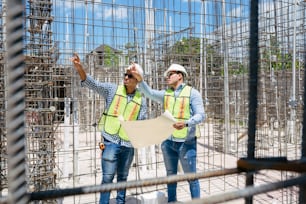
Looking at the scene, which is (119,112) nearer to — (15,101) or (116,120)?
(116,120)

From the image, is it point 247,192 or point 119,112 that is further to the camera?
point 119,112

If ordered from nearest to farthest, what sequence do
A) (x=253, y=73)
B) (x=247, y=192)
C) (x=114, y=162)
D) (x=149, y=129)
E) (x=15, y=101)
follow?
(x=15, y=101), (x=247, y=192), (x=253, y=73), (x=149, y=129), (x=114, y=162)

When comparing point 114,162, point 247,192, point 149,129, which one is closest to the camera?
point 247,192

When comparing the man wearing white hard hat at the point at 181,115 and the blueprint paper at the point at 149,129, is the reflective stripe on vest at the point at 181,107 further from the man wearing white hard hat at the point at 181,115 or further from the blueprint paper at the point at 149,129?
the blueprint paper at the point at 149,129

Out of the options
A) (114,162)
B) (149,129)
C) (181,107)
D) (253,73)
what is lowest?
(114,162)

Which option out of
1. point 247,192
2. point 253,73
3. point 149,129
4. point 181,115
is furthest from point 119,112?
point 247,192

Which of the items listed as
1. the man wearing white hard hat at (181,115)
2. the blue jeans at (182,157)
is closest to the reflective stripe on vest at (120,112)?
the man wearing white hard hat at (181,115)

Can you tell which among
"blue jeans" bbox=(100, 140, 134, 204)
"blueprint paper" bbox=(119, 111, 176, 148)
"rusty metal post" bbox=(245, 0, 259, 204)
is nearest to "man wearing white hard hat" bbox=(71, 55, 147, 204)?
"blue jeans" bbox=(100, 140, 134, 204)

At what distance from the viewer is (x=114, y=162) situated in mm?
2164

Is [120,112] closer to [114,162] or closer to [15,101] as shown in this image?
[114,162]

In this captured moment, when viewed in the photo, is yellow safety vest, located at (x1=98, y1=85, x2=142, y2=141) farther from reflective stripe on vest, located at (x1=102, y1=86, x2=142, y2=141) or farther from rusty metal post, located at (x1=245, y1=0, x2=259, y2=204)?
rusty metal post, located at (x1=245, y1=0, x2=259, y2=204)

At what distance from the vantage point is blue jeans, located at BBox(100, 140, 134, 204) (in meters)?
2.14

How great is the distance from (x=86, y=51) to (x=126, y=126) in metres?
1.10

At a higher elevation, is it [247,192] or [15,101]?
[15,101]
